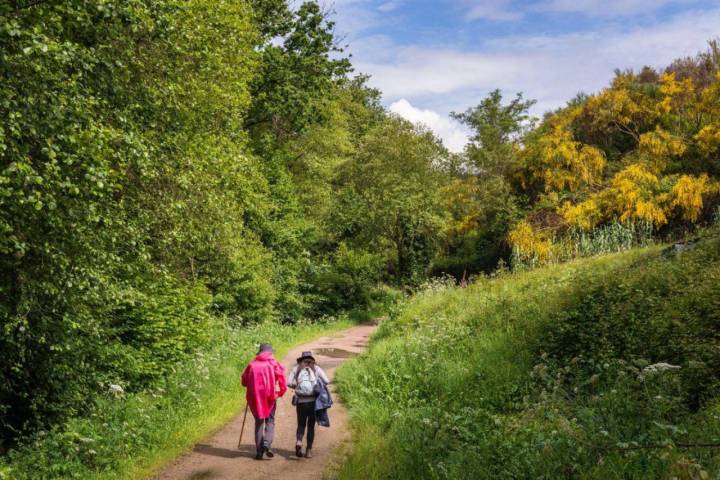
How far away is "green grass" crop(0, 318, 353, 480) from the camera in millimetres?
8156

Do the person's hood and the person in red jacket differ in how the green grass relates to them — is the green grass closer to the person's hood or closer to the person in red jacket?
the person in red jacket

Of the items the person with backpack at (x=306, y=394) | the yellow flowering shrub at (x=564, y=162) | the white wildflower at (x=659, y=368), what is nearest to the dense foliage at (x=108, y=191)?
the person with backpack at (x=306, y=394)

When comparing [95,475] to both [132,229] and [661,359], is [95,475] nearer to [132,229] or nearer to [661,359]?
[132,229]

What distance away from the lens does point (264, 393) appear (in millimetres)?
9297

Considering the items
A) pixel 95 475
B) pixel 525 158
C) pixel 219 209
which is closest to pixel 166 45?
pixel 219 209

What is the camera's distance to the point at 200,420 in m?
10.9

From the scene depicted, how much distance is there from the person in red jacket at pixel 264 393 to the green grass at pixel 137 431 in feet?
4.78

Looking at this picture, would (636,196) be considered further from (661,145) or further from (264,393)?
(264,393)

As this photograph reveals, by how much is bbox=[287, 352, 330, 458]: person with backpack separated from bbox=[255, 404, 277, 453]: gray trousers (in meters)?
0.47

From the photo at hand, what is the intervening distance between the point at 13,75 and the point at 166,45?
15.5 ft

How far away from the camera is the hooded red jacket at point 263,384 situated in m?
9.20

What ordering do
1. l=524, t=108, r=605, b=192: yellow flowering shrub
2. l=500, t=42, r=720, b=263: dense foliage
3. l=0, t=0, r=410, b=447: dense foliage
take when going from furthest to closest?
l=524, t=108, r=605, b=192: yellow flowering shrub
l=500, t=42, r=720, b=263: dense foliage
l=0, t=0, r=410, b=447: dense foliage

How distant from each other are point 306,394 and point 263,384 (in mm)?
793

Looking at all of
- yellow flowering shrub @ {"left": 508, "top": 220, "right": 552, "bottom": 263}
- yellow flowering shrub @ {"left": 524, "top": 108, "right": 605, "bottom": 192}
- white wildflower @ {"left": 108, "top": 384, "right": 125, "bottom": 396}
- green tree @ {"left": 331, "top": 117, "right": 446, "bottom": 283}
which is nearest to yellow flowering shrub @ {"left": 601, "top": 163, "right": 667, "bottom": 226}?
yellow flowering shrub @ {"left": 524, "top": 108, "right": 605, "bottom": 192}
